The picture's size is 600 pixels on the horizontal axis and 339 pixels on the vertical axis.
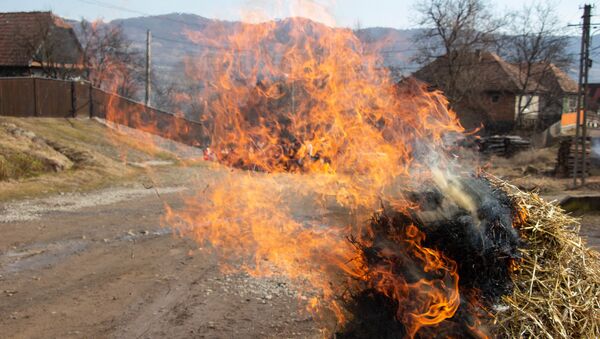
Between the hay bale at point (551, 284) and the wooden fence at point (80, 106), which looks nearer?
the hay bale at point (551, 284)

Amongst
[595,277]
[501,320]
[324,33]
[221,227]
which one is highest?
[324,33]

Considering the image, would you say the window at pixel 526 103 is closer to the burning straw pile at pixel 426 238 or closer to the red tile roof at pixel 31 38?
the red tile roof at pixel 31 38

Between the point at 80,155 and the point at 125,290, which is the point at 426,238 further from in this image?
the point at 80,155

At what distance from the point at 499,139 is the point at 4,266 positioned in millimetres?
35757

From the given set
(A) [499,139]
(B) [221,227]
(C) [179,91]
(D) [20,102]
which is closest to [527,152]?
(A) [499,139]

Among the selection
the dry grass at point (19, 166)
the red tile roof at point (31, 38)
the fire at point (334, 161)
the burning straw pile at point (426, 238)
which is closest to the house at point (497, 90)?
the red tile roof at point (31, 38)

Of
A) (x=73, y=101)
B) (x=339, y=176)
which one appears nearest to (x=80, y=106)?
(x=73, y=101)

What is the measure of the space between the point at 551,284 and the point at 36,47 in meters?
35.0

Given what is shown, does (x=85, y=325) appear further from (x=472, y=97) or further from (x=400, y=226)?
(x=472, y=97)

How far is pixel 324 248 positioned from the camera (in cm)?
893

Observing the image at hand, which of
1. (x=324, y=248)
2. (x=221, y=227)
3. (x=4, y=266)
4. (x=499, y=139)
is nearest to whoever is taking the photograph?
(x=4, y=266)

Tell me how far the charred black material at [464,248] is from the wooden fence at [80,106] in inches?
926

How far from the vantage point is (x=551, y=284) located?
3430 millimetres

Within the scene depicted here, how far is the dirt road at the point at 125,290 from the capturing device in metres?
5.29
